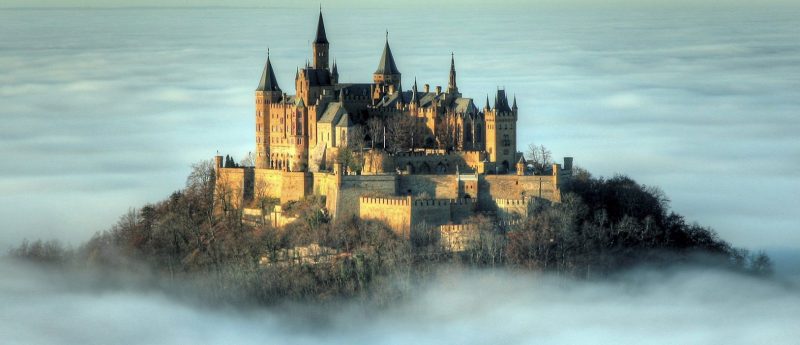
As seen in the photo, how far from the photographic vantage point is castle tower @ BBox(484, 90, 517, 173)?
378 feet

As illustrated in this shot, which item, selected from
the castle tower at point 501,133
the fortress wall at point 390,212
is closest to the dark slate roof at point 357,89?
A: the castle tower at point 501,133

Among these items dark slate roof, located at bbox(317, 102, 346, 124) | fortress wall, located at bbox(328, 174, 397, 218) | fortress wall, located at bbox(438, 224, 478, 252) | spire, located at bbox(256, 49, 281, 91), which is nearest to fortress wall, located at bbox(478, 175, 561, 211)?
fortress wall, located at bbox(438, 224, 478, 252)

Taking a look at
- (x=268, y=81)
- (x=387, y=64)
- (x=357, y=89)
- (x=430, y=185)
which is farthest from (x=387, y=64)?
(x=430, y=185)

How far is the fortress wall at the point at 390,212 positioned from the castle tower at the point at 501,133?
220 inches

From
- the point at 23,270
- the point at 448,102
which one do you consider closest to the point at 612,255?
the point at 448,102

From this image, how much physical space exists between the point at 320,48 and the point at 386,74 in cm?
298

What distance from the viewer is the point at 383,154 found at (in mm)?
114688

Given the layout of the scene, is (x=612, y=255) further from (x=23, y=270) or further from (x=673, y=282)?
(x=23, y=270)

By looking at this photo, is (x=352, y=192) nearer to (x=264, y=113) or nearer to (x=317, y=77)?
(x=317, y=77)

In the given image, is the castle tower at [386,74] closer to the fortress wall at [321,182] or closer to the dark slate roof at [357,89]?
the dark slate roof at [357,89]

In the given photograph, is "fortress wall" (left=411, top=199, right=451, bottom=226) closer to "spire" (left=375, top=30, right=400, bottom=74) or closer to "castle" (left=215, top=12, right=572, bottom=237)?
"castle" (left=215, top=12, right=572, bottom=237)

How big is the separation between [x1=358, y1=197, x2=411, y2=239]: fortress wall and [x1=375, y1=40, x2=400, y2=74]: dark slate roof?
9.94 m

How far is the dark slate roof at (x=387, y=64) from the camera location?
121m

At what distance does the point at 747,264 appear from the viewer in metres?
114
